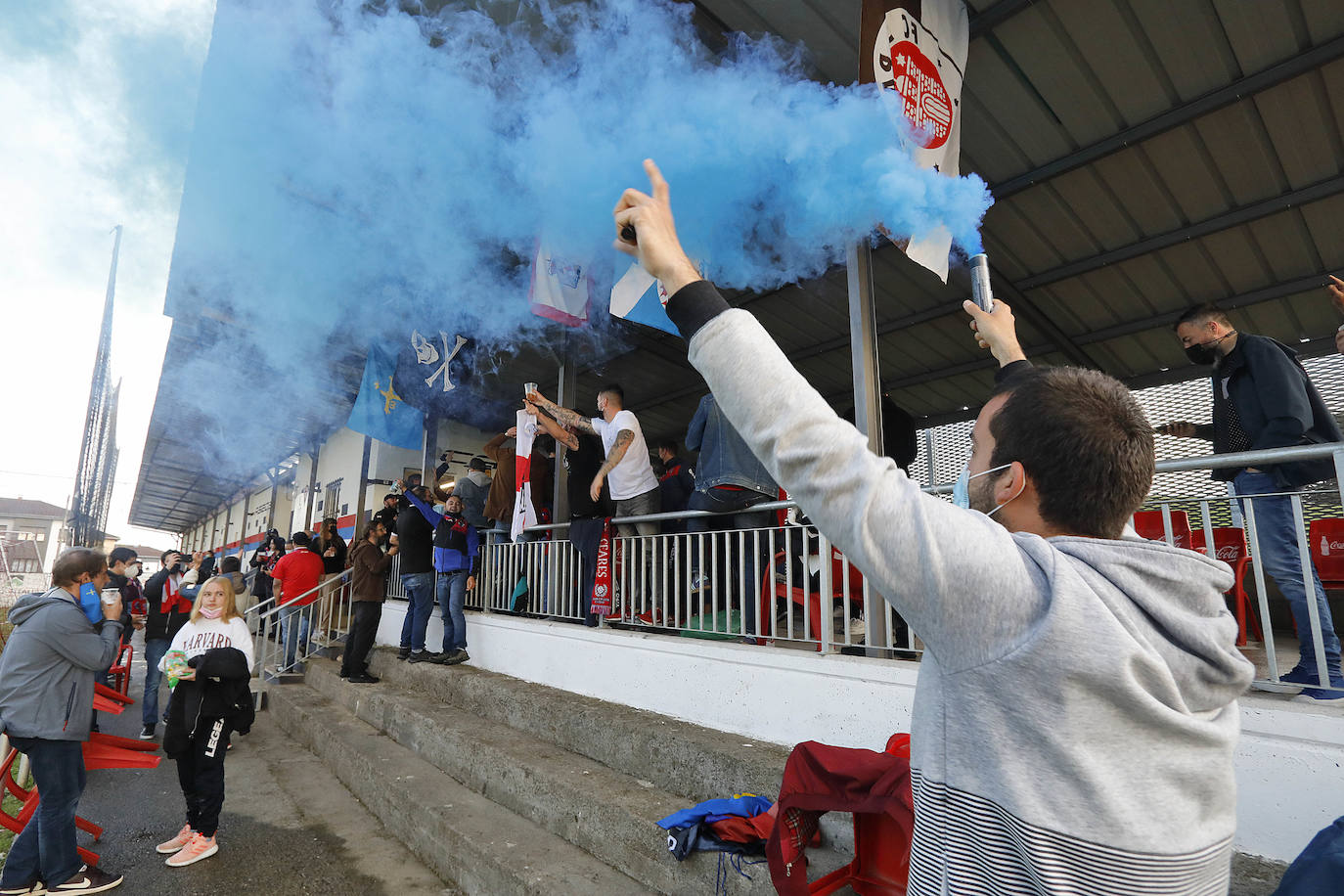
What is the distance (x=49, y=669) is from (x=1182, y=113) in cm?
879

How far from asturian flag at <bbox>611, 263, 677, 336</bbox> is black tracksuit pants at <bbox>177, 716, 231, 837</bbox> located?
4.12 m

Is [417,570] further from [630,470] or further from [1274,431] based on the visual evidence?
[1274,431]

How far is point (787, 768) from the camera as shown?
2.78 meters

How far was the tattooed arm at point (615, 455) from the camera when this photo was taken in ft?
19.7

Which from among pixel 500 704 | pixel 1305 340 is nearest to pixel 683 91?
pixel 500 704

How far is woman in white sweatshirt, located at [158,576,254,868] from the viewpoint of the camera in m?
4.56

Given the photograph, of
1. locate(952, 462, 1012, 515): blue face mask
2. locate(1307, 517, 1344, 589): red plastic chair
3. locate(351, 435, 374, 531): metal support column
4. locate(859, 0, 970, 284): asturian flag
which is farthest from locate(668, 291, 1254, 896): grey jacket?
locate(351, 435, 374, 531): metal support column

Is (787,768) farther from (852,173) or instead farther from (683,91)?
(683,91)

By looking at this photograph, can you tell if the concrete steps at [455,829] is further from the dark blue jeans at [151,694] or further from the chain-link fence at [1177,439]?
the chain-link fence at [1177,439]

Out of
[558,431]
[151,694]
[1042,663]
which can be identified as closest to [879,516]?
[1042,663]

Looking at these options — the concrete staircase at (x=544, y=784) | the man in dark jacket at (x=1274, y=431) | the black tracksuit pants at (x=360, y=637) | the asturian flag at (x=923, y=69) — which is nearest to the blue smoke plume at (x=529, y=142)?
the asturian flag at (x=923, y=69)

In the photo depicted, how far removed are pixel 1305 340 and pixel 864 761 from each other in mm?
9927

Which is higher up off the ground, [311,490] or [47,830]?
[311,490]

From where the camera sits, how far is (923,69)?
174 inches
